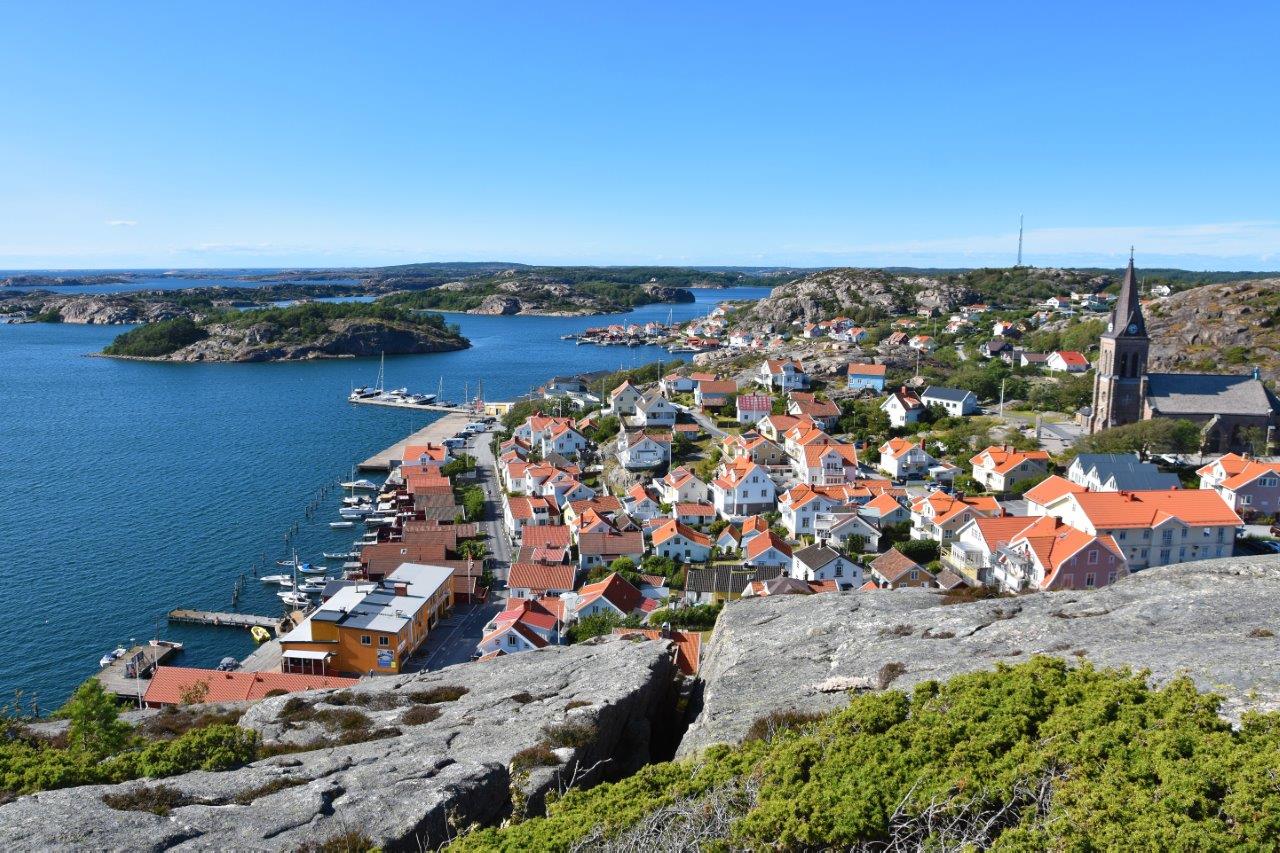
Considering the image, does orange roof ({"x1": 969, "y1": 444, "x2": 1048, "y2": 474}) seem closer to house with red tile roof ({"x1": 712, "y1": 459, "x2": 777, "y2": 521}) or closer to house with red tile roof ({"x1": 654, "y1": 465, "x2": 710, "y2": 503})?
house with red tile roof ({"x1": 712, "y1": 459, "x2": 777, "y2": 521})

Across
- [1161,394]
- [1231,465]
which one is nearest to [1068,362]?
[1161,394]

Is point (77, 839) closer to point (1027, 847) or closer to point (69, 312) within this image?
point (1027, 847)

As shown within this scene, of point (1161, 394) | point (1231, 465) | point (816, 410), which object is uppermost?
point (1161, 394)

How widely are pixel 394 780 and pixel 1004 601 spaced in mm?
9645

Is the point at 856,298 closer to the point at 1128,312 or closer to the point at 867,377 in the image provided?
the point at 867,377

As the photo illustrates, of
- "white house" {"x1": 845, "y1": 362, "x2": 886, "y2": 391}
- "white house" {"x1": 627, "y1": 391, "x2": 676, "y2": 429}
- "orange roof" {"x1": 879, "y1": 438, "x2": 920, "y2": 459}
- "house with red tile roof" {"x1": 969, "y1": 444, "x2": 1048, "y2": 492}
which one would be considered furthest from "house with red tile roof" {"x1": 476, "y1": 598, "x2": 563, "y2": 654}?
"white house" {"x1": 845, "y1": 362, "x2": 886, "y2": 391}

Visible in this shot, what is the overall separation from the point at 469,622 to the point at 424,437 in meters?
34.0

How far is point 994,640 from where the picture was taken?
1167 cm

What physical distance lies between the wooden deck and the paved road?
7.35 m

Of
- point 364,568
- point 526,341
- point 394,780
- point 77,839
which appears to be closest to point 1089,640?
point 394,780

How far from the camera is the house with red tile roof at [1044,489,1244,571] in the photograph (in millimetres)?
27359

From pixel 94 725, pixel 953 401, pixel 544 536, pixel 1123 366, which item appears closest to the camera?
pixel 94 725

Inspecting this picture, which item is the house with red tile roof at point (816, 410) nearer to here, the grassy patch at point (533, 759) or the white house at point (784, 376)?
the white house at point (784, 376)

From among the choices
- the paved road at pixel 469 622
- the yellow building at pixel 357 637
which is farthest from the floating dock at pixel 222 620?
the paved road at pixel 469 622
